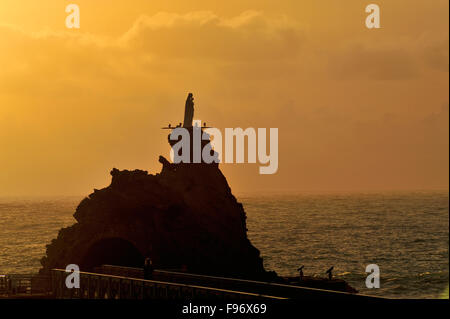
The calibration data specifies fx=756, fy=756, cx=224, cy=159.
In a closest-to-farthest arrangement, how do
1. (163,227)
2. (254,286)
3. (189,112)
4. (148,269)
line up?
(254,286)
(148,269)
(163,227)
(189,112)

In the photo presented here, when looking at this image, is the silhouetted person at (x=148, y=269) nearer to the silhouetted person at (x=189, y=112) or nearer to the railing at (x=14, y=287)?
the railing at (x=14, y=287)

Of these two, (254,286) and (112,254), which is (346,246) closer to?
(112,254)

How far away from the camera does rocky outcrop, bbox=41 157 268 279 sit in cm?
4934

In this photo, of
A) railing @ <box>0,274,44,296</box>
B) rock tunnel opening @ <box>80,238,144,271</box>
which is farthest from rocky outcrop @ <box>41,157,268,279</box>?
railing @ <box>0,274,44,296</box>

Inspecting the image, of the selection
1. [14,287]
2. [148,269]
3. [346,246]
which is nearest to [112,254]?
[14,287]

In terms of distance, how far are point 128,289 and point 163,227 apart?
25.4 m

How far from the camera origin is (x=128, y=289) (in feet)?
90.1

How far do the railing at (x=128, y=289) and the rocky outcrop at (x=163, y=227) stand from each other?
50.9 ft
